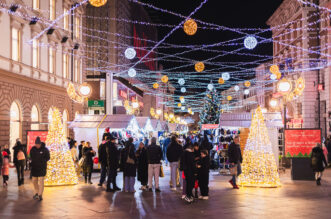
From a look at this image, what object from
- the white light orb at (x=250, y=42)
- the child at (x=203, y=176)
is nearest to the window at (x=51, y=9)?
the white light orb at (x=250, y=42)

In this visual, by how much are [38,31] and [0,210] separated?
20.5 m

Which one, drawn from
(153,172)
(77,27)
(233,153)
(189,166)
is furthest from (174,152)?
(77,27)

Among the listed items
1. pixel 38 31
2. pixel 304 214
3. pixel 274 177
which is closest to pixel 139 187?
pixel 274 177

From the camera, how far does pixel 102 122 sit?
22312 millimetres

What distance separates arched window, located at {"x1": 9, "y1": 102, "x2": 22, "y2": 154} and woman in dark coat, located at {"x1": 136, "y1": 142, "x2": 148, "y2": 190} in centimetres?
1323

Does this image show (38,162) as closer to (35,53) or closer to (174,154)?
(174,154)

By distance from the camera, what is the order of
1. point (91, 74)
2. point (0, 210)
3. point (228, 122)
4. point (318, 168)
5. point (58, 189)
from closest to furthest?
point (0, 210), point (58, 189), point (318, 168), point (228, 122), point (91, 74)

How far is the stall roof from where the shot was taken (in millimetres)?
22052

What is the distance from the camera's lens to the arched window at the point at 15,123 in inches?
1019

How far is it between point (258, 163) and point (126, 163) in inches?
186

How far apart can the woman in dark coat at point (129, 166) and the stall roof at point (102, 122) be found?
7910 millimetres

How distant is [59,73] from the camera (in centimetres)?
3353

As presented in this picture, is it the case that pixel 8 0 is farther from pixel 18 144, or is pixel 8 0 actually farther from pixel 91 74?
pixel 91 74

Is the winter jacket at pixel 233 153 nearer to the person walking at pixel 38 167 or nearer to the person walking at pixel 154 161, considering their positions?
the person walking at pixel 154 161
